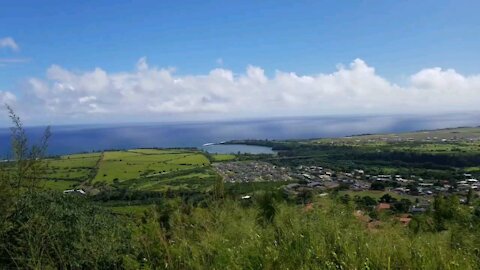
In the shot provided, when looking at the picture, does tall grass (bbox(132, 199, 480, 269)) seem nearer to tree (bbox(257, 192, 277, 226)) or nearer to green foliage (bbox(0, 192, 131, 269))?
tree (bbox(257, 192, 277, 226))

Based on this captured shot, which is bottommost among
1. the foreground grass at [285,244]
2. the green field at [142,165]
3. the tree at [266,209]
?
the green field at [142,165]

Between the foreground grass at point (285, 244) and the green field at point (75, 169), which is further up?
the foreground grass at point (285, 244)

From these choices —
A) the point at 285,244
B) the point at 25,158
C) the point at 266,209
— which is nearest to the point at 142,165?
the point at 25,158

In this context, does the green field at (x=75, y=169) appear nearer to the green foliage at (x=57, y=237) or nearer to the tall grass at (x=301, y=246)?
the green foliage at (x=57, y=237)

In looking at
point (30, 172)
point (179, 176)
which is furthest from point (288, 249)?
point (179, 176)

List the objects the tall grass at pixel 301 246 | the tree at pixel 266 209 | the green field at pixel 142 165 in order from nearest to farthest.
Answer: the tall grass at pixel 301 246 → the tree at pixel 266 209 → the green field at pixel 142 165

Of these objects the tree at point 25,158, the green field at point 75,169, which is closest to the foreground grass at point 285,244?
the tree at point 25,158

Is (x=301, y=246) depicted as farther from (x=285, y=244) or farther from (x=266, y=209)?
(x=266, y=209)

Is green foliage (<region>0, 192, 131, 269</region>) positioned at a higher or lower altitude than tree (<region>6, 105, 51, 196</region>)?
lower

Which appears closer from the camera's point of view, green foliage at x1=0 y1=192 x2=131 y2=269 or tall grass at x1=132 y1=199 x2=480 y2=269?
tall grass at x1=132 y1=199 x2=480 y2=269

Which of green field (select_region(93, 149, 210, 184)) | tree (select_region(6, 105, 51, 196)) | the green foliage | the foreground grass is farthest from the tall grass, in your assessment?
green field (select_region(93, 149, 210, 184))

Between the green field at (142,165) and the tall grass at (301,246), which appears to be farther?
the green field at (142,165)
